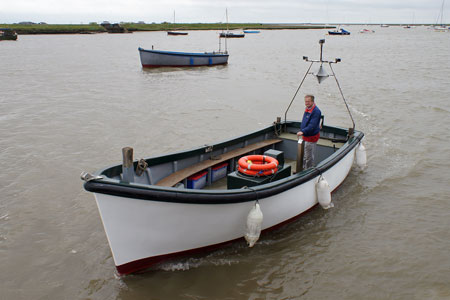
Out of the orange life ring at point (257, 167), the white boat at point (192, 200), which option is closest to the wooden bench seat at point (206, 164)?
the white boat at point (192, 200)

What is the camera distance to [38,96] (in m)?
19.6

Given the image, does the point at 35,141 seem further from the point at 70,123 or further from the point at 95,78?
the point at 95,78

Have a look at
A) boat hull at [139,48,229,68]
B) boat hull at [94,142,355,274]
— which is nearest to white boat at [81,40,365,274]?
boat hull at [94,142,355,274]

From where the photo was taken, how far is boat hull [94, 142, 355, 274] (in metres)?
5.00

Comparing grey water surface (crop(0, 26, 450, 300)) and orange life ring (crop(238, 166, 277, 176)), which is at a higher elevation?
orange life ring (crop(238, 166, 277, 176))

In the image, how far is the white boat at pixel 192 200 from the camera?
4957mm

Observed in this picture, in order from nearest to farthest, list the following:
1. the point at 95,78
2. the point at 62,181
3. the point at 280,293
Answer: the point at 280,293
the point at 62,181
the point at 95,78

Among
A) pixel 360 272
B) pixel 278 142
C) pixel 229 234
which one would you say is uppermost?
pixel 278 142

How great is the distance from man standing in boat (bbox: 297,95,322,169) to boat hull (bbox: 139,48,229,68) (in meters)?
25.0

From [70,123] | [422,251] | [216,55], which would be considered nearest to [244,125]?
[70,123]

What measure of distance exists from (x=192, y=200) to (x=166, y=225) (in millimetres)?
558

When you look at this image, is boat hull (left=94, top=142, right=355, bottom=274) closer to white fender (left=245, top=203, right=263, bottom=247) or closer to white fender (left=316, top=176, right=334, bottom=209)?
white fender (left=245, top=203, right=263, bottom=247)

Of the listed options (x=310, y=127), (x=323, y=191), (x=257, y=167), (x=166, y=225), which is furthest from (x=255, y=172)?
(x=166, y=225)

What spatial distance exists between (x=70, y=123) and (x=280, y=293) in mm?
11819
